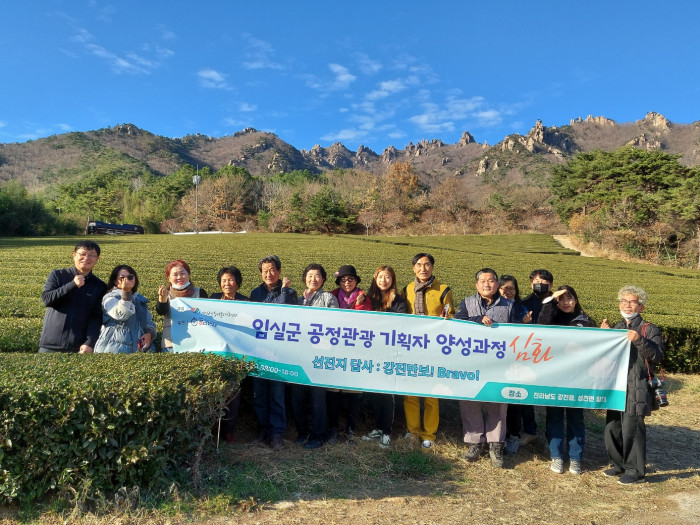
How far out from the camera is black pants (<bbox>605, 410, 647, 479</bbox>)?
3.69m

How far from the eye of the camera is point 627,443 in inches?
147

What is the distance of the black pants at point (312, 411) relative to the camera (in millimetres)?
4047

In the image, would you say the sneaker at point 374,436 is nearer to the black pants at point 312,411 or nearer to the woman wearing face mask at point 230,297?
the black pants at point 312,411

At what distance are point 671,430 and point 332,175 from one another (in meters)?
77.6

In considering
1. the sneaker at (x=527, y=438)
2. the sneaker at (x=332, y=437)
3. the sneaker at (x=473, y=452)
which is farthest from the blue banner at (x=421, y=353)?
the sneaker at (x=527, y=438)

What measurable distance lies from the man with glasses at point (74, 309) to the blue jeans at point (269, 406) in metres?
1.50

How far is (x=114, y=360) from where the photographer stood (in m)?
3.35

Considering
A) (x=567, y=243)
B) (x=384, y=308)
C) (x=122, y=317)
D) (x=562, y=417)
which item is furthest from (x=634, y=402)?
(x=567, y=243)

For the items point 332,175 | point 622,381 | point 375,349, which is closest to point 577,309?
point 622,381

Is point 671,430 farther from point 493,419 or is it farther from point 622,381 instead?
point 493,419

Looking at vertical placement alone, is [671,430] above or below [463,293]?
below

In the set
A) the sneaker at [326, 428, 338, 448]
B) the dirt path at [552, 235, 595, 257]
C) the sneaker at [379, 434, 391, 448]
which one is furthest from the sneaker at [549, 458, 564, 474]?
the dirt path at [552, 235, 595, 257]

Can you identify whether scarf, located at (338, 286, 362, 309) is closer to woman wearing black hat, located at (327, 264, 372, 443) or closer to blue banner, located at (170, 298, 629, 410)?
woman wearing black hat, located at (327, 264, 372, 443)

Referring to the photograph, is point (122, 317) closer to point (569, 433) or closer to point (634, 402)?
point (569, 433)
